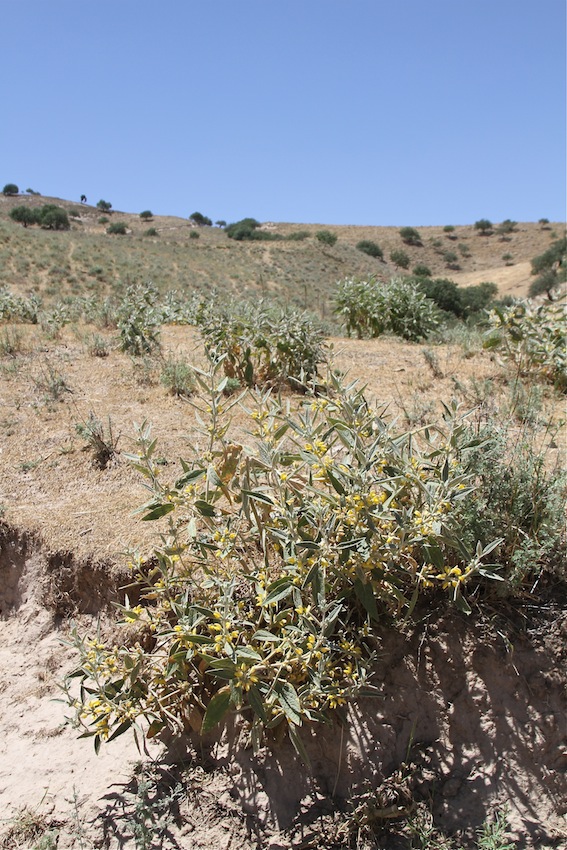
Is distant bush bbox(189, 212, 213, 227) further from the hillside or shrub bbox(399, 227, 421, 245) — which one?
the hillside

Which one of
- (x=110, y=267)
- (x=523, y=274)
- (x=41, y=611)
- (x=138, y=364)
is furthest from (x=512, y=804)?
(x=523, y=274)

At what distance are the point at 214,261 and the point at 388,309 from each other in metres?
25.4

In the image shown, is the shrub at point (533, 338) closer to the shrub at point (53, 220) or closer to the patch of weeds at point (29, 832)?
the patch of weeds at point (29, 832)

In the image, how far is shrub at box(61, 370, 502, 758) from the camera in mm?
2465

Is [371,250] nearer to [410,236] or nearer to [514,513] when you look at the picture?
[410,236]

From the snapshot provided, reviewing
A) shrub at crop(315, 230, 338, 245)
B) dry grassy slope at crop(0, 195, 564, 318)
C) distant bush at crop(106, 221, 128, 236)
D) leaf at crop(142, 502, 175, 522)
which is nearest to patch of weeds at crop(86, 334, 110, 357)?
leaf at crop(142, 502, 175, 522)

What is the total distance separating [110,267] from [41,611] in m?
24.8

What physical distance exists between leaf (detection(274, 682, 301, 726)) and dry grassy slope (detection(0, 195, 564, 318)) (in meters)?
11.7

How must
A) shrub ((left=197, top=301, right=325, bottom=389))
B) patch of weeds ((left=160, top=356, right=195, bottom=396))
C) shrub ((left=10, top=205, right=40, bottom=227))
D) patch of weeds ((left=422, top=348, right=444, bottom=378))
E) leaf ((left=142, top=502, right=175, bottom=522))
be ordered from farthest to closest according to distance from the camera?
shrub ((left=10, top=205, right=40, bottom=227)), patch of weeds ((left=422, top=348, right=444, bottom=378)), shrub ((left=197, top=301, right=325, bottom=389)), patch of weeds ((left=160, top=356, right=195, bottom=396)), leaf ((left=142, top=502, right=175, bottom=522))

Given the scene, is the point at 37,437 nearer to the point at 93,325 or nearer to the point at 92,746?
the point at 92,746

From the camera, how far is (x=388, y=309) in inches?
307

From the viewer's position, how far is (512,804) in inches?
102

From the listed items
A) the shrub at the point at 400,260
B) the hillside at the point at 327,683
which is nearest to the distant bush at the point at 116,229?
the shrub at the point at 400,260

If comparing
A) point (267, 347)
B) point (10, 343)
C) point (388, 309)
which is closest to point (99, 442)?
point (267, 347)
